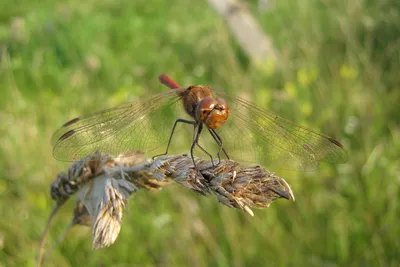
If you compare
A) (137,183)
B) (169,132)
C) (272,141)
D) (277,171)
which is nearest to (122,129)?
(169,132)

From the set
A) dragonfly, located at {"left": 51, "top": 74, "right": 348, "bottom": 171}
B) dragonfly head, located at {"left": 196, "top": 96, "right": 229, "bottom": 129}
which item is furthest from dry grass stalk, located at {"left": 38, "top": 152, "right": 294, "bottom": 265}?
dragonfly head, located at {"left": 196, "top": 96, "right": 229, "bottom": 129}

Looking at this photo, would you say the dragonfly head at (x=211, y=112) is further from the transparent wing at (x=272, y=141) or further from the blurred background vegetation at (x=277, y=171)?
the blurred background vegetation at (x=277, y=171)

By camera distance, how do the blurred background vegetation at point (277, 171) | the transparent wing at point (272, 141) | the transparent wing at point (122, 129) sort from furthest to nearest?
the blurred background vegetation at point (277, 171)
the transparent wing at point (272, 141)
the transparent wing at point (122, 129)

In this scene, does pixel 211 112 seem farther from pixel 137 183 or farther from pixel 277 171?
pixel 277 171

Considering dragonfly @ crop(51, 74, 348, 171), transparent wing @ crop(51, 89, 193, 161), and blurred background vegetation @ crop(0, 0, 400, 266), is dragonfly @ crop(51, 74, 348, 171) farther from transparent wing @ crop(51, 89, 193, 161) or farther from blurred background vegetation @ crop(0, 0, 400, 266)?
blurred background vegetation @ crop(0, 0, 400, 266)

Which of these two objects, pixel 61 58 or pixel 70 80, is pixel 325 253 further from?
pixel 61 58

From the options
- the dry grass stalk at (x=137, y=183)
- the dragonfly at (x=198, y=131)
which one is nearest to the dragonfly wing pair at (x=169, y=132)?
the dragonfly at (x=198, y=131)

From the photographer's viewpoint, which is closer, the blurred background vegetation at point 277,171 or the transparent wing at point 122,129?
the transparent wing at point 122,129
